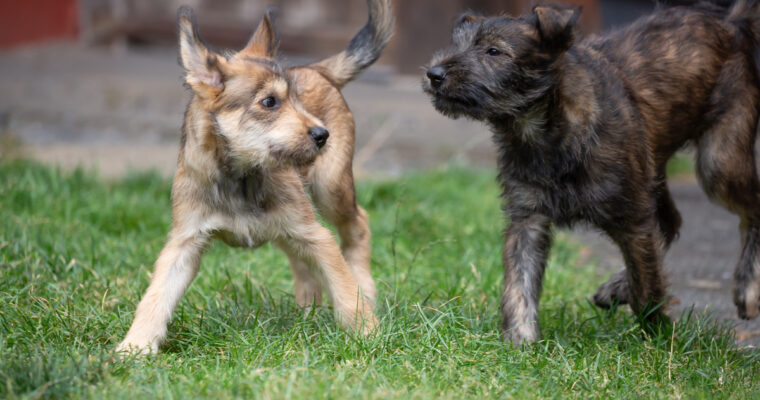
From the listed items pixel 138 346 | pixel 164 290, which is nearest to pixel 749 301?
pixel 164 290

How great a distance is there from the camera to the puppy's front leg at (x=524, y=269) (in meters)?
4.55

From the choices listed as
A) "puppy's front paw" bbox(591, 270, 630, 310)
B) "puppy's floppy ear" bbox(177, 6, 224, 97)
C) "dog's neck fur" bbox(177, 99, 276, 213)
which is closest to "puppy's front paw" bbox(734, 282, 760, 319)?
"puppy's front paw" bbox(591, 270, 630, 310)

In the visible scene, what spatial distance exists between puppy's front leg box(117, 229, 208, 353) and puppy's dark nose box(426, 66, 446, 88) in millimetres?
1401

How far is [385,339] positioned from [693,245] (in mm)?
4048

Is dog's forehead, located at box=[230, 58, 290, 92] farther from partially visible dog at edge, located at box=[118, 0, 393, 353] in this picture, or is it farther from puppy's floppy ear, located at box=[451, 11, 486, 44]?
puppy's floppy ear, located at box=[451, 11, 486, 44]

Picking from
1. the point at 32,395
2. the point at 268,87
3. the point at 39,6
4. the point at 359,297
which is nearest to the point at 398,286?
the point at 359,297

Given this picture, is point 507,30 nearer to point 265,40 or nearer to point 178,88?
point 265,40

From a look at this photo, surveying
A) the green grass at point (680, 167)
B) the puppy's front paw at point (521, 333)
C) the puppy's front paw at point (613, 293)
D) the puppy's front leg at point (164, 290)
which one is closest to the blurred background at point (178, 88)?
the green grass at point (680, 167)

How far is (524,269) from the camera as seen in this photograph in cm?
465

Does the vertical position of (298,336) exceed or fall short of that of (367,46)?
it falls short

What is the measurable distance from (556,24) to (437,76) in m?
0.65

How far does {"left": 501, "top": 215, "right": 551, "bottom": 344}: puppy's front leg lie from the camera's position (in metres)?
4.55

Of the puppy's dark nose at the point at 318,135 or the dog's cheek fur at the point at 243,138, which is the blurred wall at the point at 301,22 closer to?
the puppy's dark nose at the point at 318,135

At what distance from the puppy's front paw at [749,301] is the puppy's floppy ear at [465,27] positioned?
2.19m
